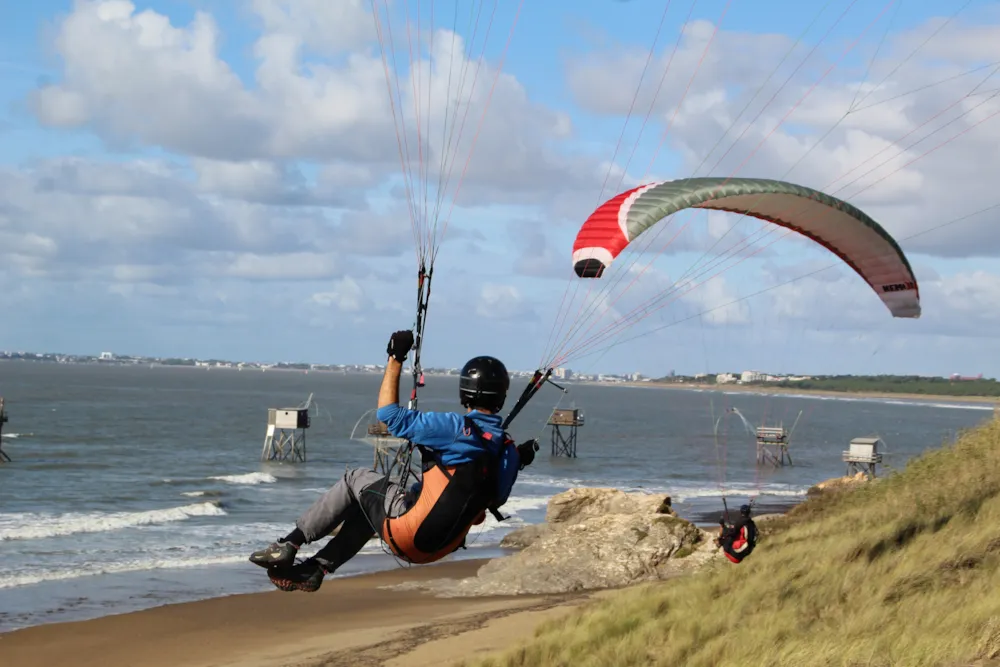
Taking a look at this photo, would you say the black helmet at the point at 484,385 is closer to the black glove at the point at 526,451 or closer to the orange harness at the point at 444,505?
the orange harness at the point at 444,505

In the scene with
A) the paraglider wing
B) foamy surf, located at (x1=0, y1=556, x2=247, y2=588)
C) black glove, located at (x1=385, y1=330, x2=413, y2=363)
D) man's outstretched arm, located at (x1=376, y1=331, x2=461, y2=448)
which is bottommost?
foamy surf, located at (x1=0, y1=556, x2=247, y2=588)

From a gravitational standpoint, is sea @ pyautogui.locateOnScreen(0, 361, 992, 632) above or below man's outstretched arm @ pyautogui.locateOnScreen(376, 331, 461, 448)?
below

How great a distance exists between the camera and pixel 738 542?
423 inches

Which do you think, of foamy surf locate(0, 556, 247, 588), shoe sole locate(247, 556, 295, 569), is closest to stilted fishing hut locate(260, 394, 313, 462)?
foamy surf locate(0, 556, 247, 588)

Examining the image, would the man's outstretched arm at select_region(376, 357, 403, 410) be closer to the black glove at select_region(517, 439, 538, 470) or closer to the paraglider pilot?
the paraglider pilot

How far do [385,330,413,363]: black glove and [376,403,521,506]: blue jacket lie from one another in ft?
1.06

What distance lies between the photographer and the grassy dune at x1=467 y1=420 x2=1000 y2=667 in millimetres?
9250

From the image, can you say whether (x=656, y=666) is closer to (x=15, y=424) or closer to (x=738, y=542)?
(x=738, y=542)

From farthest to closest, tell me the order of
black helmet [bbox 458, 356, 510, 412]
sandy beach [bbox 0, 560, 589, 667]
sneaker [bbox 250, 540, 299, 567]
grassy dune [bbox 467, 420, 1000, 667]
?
sandy beach [bbox 0, 560, 589, 667]
grassy dune [bbox 467, 420, 1000, 667]
sneaker [bbox 250, 540, 299, 567]
black helmet [bbox 458, 356, 510, 412]

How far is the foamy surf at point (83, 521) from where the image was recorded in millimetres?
29953

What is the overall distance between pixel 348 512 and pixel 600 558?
1540cm

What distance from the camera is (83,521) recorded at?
106ft

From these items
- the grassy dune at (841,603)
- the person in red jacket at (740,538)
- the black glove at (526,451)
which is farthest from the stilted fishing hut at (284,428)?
the black glove at (526,451)

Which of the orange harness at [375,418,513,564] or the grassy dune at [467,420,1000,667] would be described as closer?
the orange harness at [375,418,513,564]
